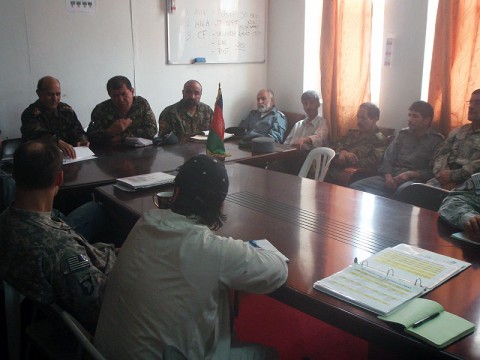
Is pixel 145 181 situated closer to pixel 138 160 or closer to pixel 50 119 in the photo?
pixel 138 160

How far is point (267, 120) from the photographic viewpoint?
4.82 meters

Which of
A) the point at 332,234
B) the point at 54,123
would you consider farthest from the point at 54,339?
the point at 54,123

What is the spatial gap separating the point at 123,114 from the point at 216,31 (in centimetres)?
166

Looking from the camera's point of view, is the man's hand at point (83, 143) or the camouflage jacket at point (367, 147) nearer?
the man's hand at point (83, 143)

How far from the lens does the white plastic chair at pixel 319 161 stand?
3402 mm

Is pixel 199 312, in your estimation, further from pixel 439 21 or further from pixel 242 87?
pixel 242 87

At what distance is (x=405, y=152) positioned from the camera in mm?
3836

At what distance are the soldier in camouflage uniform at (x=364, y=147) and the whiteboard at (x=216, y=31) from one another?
164 centimetres

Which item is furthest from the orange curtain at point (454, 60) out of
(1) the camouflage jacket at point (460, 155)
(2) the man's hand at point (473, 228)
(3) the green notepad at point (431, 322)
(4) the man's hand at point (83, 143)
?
(3) the green notepad at point (431, 322)

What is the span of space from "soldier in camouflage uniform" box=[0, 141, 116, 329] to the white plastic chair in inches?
80.5

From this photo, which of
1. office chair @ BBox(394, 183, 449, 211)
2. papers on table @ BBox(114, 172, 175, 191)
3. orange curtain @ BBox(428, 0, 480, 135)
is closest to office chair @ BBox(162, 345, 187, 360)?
papers on table @ BBox(114, 172, 175, 191)

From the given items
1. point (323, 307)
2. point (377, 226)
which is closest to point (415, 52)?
point (377, 226)

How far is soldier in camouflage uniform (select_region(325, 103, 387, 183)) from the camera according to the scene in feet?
13.5

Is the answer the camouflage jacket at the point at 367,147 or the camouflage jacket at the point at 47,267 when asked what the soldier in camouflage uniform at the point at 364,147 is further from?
the camouflage jacket at the point at 47,267
